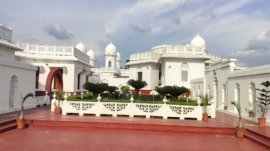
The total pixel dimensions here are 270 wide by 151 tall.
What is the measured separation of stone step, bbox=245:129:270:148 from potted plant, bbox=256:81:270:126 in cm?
166

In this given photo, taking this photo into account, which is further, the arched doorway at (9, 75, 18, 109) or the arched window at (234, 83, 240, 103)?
the arched window at (234, 83, 240, 103)

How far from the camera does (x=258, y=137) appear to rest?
10.7 metres

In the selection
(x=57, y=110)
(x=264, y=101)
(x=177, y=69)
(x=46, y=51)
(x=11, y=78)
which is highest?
(x=46, y=51)

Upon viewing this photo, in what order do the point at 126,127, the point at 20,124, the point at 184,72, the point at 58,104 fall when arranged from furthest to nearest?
1. the point at 184,72
2. the point at 58,104
3. the point at 126,127
4. the point at 20,124

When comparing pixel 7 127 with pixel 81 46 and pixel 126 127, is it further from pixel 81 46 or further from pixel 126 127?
pixel 81 46

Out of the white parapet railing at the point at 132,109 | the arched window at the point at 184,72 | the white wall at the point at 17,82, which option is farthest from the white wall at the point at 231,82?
the white wall at the point at 17,82

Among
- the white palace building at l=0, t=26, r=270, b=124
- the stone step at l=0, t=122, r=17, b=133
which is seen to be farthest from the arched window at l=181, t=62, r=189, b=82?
the stone step at l=0, t=122, r=17, b=133

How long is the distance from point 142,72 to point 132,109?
61.1ft

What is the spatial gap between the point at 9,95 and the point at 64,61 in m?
10.8

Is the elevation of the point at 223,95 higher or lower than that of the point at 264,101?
higher

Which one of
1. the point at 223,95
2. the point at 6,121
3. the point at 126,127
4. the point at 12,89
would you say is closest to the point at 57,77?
the point at 12,89

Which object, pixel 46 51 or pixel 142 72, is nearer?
pixel 46 51

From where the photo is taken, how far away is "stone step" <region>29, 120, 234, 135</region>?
1231cm

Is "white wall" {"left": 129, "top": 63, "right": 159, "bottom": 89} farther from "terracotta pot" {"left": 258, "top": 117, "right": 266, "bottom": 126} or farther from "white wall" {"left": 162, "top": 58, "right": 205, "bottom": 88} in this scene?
"terracotta pot" {"left": 258, "top": 117, "right": 266, "bottom": 126}
